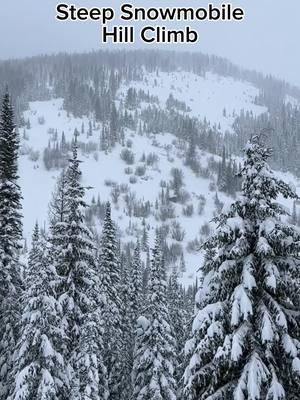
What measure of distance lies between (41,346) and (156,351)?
13027 millimetres

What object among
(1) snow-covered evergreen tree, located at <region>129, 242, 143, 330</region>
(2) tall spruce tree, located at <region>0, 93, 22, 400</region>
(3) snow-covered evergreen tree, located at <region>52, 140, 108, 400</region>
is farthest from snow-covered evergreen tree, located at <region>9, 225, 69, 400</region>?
(1) snow-covered evergreen tree, located at <region>129, 242, 143, 330</region>

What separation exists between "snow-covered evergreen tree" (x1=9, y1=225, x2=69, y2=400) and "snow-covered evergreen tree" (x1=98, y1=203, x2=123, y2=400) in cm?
1232

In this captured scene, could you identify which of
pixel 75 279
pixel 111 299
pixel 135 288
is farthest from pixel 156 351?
pixel 75 279

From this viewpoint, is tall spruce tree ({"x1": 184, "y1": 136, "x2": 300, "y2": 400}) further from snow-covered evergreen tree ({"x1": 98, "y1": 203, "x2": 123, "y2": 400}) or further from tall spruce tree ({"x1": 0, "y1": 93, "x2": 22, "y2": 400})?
snow-covered evergreen tree ({"x1": 98, "y1": 203, "x2": 123, "y2": 400})

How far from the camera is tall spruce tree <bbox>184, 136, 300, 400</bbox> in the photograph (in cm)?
1225

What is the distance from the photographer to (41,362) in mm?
20906

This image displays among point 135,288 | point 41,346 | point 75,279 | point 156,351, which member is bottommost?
point 156,351

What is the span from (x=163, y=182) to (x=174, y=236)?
3281 centimetres

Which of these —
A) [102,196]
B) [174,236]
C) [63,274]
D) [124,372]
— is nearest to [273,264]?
[63,274]

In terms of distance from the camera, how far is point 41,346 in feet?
66.9

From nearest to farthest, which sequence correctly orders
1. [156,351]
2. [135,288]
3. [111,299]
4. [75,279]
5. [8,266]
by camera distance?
[75,279], [8,266], [156,351], [111,299], [135,288]

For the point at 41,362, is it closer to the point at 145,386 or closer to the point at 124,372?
the point at 145,386

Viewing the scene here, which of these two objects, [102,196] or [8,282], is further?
[102,196]

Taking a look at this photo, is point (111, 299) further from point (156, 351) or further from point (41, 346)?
point (41, 346)
